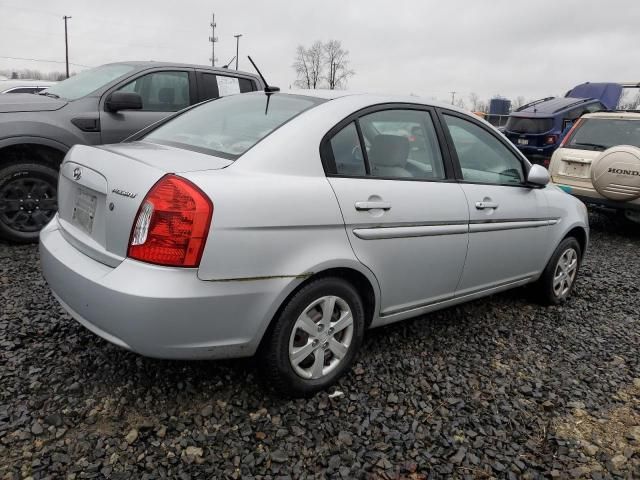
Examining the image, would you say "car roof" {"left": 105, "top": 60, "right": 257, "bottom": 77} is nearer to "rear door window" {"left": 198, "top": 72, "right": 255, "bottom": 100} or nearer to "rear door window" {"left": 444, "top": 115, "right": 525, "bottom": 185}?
"rear door window" {"left": 198, "top": 72, "right": 255, "bottom": 100}

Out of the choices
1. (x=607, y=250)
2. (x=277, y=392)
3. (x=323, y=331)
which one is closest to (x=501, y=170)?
(x=323, y=331)

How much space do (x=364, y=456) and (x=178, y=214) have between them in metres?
1.28

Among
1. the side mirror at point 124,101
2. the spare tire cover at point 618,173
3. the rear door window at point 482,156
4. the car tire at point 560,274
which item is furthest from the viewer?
the spare tire cover at point 618,173

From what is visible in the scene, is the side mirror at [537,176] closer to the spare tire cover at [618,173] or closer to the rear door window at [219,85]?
the spare tire cover at [618,173]

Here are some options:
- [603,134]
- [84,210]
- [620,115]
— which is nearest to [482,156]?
[84,210]

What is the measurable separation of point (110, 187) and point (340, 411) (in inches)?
58.5

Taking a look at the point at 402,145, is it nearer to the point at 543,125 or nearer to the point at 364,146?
the point at 364,146

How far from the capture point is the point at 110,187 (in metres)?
2.22

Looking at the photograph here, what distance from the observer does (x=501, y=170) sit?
138 inches

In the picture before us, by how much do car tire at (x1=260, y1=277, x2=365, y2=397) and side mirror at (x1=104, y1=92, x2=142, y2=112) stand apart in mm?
3105

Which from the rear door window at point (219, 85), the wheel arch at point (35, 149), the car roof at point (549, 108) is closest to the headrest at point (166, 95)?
the rear door window at point (219, 85)

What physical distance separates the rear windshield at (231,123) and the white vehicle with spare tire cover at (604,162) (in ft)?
13.6

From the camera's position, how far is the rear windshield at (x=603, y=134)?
685 centimetres

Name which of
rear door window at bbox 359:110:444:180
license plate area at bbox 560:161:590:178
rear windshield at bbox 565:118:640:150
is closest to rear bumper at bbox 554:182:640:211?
license plate area at bbox 560:161:590:178
